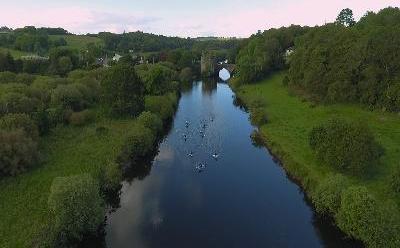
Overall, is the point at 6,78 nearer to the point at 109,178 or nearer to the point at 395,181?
the point at 109,178

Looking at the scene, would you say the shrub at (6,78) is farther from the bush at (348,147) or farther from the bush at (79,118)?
the bush at (348,147)

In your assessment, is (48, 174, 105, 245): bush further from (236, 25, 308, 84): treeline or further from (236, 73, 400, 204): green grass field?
(236, 25, 308, 84): treeline

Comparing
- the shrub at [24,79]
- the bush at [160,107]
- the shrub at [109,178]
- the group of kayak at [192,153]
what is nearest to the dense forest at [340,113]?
the group of kayak at [192,153]

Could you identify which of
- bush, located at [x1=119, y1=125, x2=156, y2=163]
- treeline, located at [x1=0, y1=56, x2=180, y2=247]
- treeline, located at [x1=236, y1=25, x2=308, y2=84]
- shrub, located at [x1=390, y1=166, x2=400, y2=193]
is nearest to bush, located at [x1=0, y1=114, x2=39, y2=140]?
treeline, located at [x1=0, y1=56, x2=180, y2=247]

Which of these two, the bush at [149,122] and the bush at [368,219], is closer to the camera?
the bush at [368,219]

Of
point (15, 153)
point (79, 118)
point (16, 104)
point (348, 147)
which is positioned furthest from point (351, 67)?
point (15, 153)

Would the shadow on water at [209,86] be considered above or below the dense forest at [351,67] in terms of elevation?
below

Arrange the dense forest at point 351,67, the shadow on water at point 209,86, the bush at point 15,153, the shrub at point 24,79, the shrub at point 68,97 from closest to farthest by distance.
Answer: the bush at point 15,153, the shrub at point 68,97, the dense forest at point 351,67, the shrub at point 24,79, the shadow on water at point 209,86
